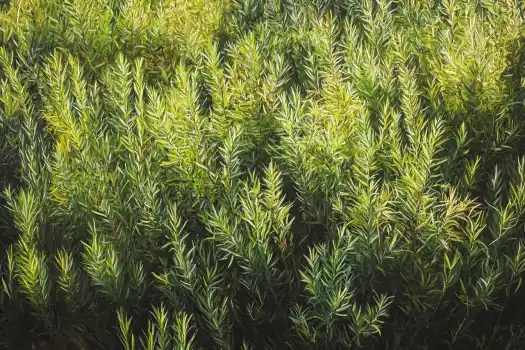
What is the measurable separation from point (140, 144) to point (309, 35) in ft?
3.75

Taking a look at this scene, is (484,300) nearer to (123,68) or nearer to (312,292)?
(312,292)

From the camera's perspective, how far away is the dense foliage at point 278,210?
2.57 metres

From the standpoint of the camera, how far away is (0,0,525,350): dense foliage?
2570 millimetres

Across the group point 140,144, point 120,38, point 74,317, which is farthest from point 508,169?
point 120,38

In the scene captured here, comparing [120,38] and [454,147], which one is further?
[120,38]

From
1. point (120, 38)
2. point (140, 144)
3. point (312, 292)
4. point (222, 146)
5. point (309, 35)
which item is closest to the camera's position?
point (312, 292)

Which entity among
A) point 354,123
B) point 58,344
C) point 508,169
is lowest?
point 58,344

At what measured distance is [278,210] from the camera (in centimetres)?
258

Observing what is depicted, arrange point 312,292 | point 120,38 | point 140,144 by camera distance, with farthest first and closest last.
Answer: point 120,38 → point 140,144 → point 312,292

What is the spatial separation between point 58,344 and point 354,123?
147cm

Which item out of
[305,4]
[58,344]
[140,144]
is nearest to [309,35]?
[305,4]

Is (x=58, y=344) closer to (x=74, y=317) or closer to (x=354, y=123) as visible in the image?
(x=74, y=317)

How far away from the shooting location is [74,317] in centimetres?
282

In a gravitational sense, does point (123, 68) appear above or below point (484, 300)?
above
